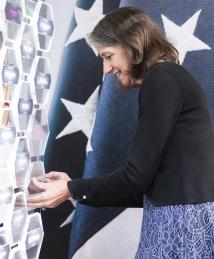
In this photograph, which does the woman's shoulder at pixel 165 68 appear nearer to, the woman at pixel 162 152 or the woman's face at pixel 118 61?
the woman at pixel 162 152

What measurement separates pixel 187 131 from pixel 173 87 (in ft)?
0.38

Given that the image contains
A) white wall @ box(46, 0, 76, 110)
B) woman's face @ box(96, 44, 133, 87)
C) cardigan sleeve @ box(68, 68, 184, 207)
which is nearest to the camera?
cardigan sleeve @ box(68, 68, 184, 207)

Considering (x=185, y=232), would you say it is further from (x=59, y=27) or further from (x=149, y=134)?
(x=59, y=27)

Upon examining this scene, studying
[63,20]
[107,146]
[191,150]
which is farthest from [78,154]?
[191,150]

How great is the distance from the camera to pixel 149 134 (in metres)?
1.03

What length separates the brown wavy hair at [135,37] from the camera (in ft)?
3.64

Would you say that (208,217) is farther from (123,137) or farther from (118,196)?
(123,137)

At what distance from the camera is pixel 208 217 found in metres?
1.07

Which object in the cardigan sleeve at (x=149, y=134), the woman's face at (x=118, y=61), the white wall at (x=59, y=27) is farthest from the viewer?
the white wall at (x=59, y=27)

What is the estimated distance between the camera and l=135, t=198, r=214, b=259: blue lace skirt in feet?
3.50

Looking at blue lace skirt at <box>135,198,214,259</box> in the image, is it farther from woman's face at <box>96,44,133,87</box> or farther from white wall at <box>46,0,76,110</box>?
white wall at <box>46,0,76,110</box>

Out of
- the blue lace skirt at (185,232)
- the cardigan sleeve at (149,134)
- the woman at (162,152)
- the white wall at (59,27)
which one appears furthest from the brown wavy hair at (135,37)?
the white wall at (59,27)

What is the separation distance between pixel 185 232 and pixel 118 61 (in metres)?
0.45

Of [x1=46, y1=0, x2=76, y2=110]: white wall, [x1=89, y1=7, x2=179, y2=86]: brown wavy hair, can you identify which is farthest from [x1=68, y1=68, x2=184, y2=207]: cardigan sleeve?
[x1=46, y1=0, x2=76, y2=110]: white wall
